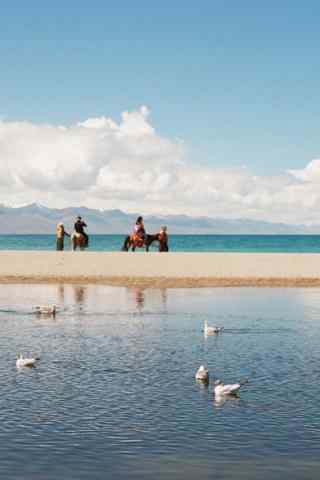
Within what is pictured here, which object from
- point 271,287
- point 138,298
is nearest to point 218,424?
point 138,298

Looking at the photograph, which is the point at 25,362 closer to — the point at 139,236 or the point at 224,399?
the point at 224,399

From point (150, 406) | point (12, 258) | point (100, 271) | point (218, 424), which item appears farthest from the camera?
Result: point (12, 258)

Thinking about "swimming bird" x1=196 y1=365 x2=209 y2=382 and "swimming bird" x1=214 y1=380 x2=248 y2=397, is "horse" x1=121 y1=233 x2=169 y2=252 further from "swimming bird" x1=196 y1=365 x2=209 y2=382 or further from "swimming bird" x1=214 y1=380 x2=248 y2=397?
"swimming bird" x1=214 y1=380 x2=248 y2=397

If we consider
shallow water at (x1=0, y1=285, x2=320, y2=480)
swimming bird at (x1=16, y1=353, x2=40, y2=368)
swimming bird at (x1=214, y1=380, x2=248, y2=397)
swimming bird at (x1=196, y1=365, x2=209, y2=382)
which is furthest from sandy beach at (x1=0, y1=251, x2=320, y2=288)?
swimming bird at (x1=214, y1=380, x2=248, y2=397)

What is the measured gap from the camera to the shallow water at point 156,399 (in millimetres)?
11750

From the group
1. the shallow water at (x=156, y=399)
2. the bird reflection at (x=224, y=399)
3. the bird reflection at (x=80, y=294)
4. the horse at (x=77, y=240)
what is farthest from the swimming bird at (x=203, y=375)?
the horse at (x=77, y=240)

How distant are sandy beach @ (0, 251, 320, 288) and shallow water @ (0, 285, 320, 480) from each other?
16.4 metres

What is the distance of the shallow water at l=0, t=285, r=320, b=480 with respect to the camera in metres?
11.8

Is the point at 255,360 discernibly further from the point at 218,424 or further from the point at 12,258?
the point at 12,258

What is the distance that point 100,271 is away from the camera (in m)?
49.0

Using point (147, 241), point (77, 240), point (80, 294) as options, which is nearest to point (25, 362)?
point (80, 294)

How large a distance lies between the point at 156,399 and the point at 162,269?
112 ft

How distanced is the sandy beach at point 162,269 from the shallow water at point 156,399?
16413mm

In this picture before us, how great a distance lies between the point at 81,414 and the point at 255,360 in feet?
22.2
